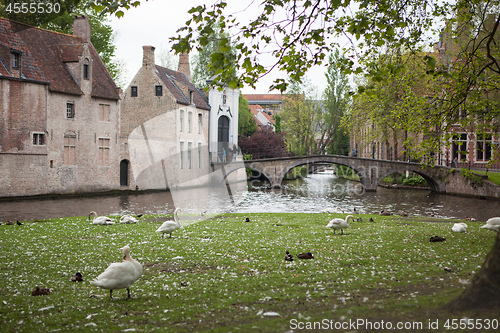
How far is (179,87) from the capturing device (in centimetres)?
5269

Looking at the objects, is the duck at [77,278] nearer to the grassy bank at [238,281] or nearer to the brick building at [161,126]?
the grassy bank at [238,281]

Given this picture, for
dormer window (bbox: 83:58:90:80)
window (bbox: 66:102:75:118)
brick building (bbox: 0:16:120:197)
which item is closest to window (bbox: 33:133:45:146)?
brick building (bbox: 0:16:120:197)

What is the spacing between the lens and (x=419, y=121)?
50.3ft

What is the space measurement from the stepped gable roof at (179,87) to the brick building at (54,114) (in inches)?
373

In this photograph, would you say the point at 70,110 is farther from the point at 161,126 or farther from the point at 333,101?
the point at 333,101

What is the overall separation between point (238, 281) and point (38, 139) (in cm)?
3134

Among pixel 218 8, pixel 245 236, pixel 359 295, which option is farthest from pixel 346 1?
pixel 245 236

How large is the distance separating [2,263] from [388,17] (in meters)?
11.0

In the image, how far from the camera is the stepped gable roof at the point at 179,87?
5022 cm

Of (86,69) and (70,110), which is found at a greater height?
(86,69)

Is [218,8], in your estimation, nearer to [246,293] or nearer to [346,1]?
[346,1]

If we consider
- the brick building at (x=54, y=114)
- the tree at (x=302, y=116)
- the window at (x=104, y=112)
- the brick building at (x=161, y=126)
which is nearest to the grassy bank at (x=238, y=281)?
the brick building at (x=54, y=114)

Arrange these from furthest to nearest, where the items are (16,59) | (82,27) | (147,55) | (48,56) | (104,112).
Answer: (147,55) → (82,27) → (104,112) → (48,56) → (16,59)

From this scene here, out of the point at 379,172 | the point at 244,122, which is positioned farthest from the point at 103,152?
the point at 244,122
